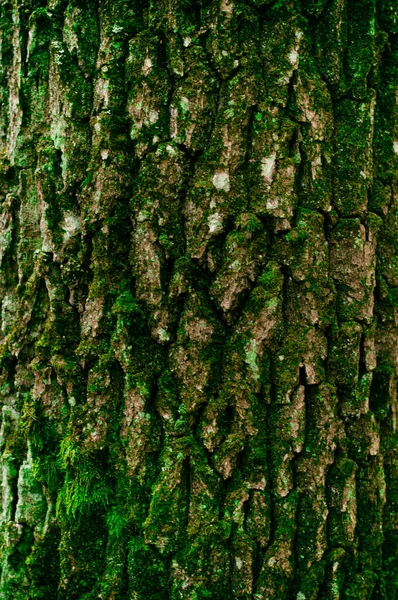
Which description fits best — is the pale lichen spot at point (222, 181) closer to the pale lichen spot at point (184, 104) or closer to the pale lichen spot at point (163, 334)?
the pale lichen spot at point (184, 104)

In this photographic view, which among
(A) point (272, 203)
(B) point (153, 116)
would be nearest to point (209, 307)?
(A) point (272, 203)

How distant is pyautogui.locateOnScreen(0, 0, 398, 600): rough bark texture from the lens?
1.60 m

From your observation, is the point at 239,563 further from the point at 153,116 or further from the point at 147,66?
the point at 147,66

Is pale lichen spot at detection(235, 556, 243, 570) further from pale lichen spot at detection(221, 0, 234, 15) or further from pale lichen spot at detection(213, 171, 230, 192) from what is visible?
pale lichen spot at detection(221, 0, 234, 15)

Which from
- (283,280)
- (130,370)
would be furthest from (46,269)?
(283,280)

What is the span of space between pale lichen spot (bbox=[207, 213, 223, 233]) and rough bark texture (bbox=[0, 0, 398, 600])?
0.7 inches

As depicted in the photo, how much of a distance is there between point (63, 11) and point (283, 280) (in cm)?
108

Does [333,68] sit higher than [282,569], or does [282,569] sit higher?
[333,68]

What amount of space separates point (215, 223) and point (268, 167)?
219mm

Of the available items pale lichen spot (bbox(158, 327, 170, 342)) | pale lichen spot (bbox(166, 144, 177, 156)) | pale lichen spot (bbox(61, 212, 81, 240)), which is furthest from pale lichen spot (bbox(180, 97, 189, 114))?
pale lichen spot (bbox(158, 327, 170, 342))

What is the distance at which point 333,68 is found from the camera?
1.67 meters

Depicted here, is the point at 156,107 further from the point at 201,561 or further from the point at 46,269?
the point at 201,561

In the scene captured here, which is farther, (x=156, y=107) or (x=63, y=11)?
(x=63, y=11)

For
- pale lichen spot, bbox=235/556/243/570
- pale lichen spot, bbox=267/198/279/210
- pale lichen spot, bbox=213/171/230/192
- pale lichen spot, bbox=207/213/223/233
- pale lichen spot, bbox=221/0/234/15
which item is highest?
pale lichen spot, bbox=221/0/234/15
